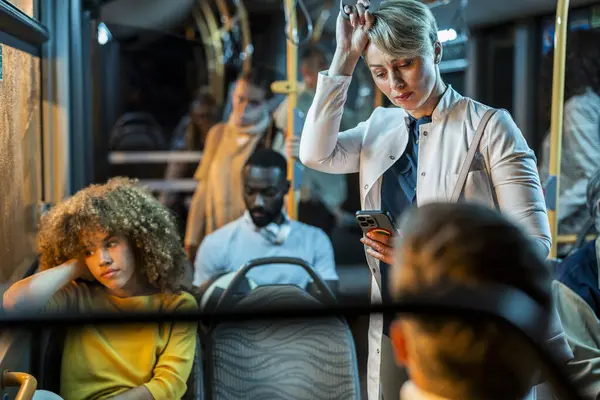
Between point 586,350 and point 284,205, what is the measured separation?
5.72 feet

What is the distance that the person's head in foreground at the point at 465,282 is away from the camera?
972 mm

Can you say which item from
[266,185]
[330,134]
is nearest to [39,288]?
[330,134]

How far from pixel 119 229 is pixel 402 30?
3.22 feet

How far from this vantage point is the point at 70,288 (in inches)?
92.1

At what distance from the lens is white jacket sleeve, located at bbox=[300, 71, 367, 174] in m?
1.92

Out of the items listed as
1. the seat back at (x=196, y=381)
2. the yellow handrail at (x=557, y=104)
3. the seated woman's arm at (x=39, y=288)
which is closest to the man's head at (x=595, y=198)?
the yellow handrail at (x=557, y=104)

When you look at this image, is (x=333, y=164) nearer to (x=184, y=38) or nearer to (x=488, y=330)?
(x=488, y=330)

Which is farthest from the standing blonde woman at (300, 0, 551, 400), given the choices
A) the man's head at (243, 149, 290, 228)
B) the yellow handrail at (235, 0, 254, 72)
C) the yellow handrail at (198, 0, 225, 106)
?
the yellow handrail at (198, 0, 225, 106)

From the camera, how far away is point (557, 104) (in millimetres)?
3215

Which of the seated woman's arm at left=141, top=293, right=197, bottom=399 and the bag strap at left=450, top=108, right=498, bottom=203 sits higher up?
the bag strap at left=450, top=108, right=498, bottom=203

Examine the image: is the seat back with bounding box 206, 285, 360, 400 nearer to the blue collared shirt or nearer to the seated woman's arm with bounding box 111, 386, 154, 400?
the seated woman's arm with bounding box 111, 386, 154, 400

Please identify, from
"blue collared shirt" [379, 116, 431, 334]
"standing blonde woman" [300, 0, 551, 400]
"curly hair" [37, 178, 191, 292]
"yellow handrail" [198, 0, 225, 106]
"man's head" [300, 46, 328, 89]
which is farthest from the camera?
"yellow handrail" [198, 0, 225, 106]

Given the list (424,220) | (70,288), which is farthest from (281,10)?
(424,220)

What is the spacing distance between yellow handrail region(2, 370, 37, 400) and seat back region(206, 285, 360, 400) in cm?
52
